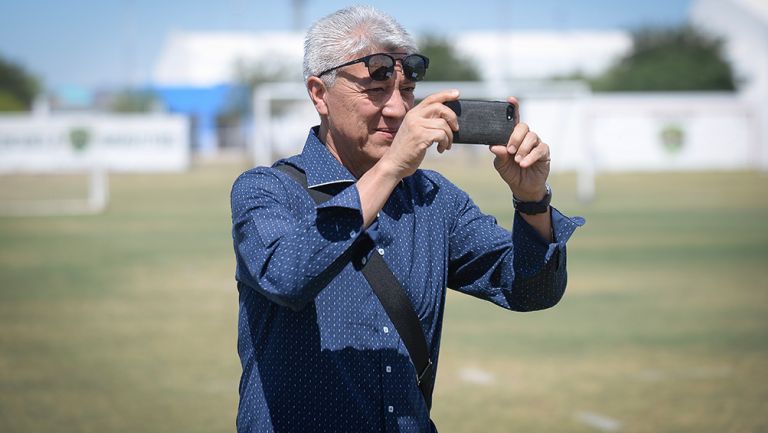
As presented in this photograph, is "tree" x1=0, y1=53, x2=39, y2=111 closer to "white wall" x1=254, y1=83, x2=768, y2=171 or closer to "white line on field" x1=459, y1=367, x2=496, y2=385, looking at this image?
"white wall" x1=254, y1=83, x2=768, y2=171

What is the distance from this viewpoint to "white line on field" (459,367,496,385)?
7.97m

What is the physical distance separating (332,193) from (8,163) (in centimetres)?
4326

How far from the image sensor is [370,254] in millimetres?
2479

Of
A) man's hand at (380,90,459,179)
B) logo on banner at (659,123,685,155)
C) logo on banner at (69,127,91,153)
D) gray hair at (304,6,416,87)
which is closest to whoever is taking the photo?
man's hand at (380,90,459,179)

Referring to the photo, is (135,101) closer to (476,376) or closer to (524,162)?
(476,376)

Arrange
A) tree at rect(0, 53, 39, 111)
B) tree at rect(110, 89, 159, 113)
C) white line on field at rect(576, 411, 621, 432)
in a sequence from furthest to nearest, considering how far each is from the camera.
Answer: tree at rect(0, 53, 39, 111) < tree at rect(110, 89, 159, 113) < white line on field at rect(576, 411, 621, 432)

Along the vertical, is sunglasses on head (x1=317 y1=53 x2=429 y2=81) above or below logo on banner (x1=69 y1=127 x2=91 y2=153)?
above

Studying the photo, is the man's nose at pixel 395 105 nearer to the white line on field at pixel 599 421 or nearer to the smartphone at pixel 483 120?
the smartphone at pixel 483 120

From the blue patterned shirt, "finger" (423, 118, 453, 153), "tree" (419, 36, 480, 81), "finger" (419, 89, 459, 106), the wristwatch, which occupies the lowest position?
"tree" (419, 36, 480, 81)

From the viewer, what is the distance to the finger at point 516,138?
2.53 m

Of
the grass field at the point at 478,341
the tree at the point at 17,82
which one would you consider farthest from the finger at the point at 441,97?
the tree at the point at 17,82

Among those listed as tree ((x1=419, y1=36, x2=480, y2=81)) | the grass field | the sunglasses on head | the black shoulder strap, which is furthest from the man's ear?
tree ((x1=419, y1=36, x2=480, y2=81))

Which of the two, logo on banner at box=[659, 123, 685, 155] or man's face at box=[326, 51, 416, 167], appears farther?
logo on banner at box=[659, 123, 685, 155]

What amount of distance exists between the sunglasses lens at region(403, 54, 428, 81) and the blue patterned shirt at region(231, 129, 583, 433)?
1.06 feet
